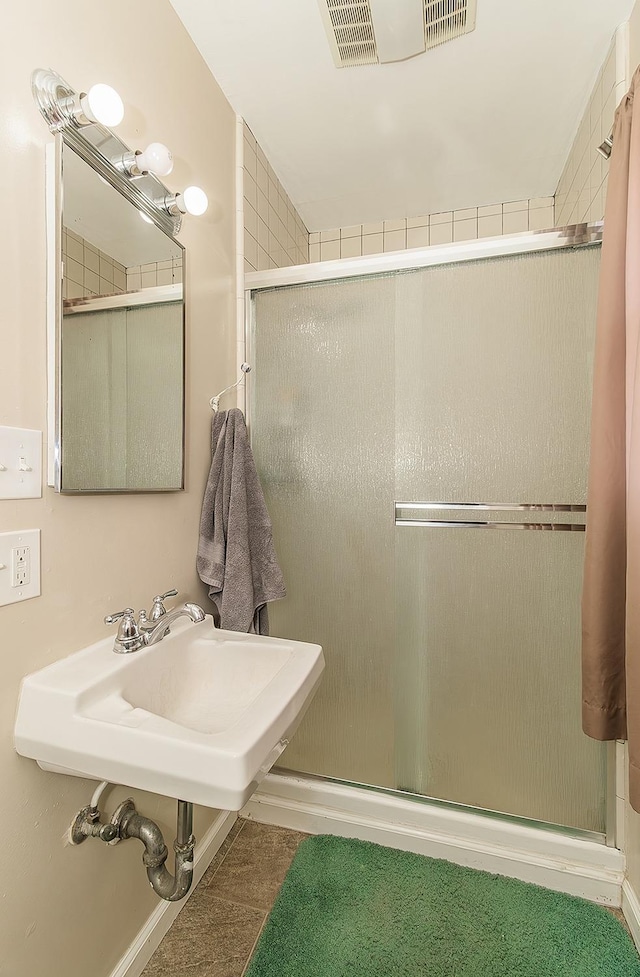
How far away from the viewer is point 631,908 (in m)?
1.33

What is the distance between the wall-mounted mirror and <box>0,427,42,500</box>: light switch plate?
0.04 metres

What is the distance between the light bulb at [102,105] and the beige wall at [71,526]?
0.30 feet

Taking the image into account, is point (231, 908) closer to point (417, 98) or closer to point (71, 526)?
point (71, 526)

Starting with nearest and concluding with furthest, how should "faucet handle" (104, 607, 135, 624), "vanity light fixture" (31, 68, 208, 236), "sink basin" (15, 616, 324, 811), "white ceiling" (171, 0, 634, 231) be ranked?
"sink basin" (15, 616, 324, 811) < "vanity light fixture" (31, 68, 208, 236) < "faucet handle" (104, 607, 135, 624) < "white ceiling" (171, 0, 634, 231)

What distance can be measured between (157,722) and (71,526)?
1.43ft

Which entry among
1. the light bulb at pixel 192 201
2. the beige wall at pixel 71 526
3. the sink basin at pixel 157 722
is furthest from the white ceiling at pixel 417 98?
the sink basin at pixel 157 722

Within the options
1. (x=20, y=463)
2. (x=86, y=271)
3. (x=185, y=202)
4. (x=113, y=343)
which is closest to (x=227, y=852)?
(x=20, y=463)

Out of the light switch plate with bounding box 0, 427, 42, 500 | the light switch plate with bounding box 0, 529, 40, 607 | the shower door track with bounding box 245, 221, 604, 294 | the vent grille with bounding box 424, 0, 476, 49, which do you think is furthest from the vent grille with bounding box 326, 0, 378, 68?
the light switch plate with bounding box 0, 529, 40, 607

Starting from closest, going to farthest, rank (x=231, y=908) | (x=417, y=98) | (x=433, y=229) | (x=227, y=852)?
(x=231, y=908), (x=227, y=852), (x=417, y=98), (x=433, y=229)

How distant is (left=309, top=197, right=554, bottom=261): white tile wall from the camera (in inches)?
92.2

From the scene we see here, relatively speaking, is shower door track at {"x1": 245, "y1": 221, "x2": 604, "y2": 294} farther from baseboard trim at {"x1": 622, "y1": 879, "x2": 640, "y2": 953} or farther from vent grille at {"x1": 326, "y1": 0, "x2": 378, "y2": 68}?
baseboard trim at {"x1": 622, "y1": 879, "x2": 640, "y2": 953}

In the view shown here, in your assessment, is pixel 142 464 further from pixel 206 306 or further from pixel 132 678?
pixel 206 306

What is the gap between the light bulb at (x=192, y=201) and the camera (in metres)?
1.28

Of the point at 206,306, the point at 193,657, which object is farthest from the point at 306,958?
the point at 206,306
